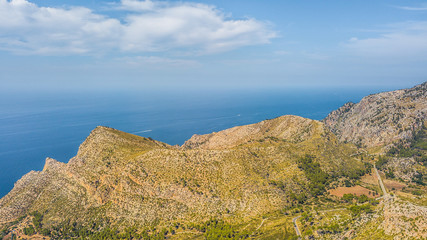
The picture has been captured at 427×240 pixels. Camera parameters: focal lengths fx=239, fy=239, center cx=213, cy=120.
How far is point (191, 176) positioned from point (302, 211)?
46.3m

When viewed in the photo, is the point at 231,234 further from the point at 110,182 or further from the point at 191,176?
the point at 110,182

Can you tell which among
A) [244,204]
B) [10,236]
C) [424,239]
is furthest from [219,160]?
[10,236]

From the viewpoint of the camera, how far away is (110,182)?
329ft

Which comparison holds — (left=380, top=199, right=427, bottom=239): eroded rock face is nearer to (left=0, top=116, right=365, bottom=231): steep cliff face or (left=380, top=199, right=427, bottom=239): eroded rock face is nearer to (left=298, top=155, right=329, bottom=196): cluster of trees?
(left=0, top=116, right=365, bottom=231): steep cliff face

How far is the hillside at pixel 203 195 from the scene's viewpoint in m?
83.2

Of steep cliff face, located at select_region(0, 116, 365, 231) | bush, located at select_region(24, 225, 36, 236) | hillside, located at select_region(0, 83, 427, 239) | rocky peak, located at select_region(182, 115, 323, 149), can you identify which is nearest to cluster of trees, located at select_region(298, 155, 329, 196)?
hillside, located at select_region(0, 83, 427, 239)

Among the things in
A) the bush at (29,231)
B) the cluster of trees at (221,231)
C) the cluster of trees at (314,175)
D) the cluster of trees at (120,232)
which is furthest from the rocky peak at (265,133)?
the bush at (29,231)

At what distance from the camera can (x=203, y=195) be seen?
9712 centimetres

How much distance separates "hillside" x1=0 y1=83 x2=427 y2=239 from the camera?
3275 inches

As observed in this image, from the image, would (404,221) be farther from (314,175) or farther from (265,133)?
(265,133)

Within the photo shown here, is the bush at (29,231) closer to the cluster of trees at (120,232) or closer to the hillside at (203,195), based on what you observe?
the cluster of trees at (120,232)

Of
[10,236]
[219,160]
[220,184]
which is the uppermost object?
[219,160]

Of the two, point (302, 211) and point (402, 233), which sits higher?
point (402, 233)

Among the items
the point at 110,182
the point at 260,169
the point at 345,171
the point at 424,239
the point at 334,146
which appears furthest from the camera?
the point at 334,146
